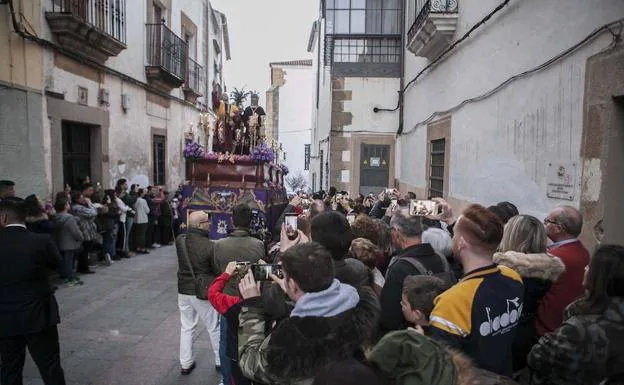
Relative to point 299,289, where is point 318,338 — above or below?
below

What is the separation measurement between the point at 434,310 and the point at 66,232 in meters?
6.27

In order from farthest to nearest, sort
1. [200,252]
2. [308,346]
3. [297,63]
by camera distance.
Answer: [297,63]
[200,252]
[308,346]

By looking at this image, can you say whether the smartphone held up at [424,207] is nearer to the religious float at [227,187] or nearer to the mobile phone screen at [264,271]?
the mobile phone screen at [264,271]

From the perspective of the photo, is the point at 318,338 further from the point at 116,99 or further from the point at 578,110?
the point at 116,99

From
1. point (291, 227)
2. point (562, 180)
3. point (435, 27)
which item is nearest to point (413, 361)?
point (291, 227)

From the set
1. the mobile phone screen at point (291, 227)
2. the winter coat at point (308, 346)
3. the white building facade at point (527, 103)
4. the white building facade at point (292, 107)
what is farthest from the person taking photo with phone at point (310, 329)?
the white building facade at point (292, 107)

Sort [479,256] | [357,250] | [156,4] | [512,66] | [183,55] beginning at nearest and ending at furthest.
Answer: [479,256] < [357,250] < [512,66] < [156,4] < [183,55]

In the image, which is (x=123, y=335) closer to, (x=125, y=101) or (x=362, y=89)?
(x=125, y=101)

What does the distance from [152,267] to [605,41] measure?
25.0ft

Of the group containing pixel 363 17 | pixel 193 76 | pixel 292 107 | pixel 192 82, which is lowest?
pixel 192 82

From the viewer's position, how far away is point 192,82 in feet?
51.9

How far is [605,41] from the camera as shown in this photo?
3.37m

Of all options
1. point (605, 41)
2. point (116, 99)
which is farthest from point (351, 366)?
point (116, 99)

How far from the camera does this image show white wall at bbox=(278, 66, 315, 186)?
37031mm
